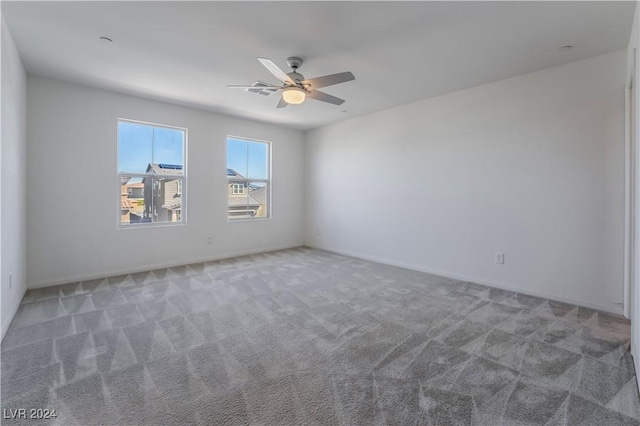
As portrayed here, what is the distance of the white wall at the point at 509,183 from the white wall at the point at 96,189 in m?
2.67

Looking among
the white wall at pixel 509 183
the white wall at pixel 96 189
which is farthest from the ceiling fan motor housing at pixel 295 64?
the white wall at pixel 96 189

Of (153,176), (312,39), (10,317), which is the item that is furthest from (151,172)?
(312,39)

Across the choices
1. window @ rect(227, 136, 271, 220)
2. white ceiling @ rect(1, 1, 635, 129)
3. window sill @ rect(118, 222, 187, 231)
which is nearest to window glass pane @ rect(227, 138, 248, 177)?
window @ rect(227, 136, 271, 220)

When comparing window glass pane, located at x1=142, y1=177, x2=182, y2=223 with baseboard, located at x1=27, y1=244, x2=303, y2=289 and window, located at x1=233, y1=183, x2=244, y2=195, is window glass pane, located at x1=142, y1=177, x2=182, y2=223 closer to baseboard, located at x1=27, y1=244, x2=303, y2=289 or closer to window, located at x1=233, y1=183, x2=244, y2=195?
baseboard, located at x1=27, y1=244, x2=303, y2=289

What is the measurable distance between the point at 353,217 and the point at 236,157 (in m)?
2.61

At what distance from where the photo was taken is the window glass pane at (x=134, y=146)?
4.37 meters

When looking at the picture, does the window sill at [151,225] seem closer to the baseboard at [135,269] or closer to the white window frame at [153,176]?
the white window frame at [153,176]

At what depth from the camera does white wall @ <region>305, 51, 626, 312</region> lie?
10.0 ft

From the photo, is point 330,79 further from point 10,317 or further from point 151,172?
point 10,317

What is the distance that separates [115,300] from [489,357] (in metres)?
3.82

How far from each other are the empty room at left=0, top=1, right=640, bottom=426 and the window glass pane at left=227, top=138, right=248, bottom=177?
A: 60 millimetres

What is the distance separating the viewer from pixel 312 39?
2.74 meters

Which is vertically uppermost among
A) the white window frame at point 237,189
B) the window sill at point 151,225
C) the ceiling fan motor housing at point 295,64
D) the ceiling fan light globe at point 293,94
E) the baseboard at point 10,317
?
the ceiling fan motor housing at point 295,64

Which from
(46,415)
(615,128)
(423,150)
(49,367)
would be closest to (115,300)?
(49,367)
